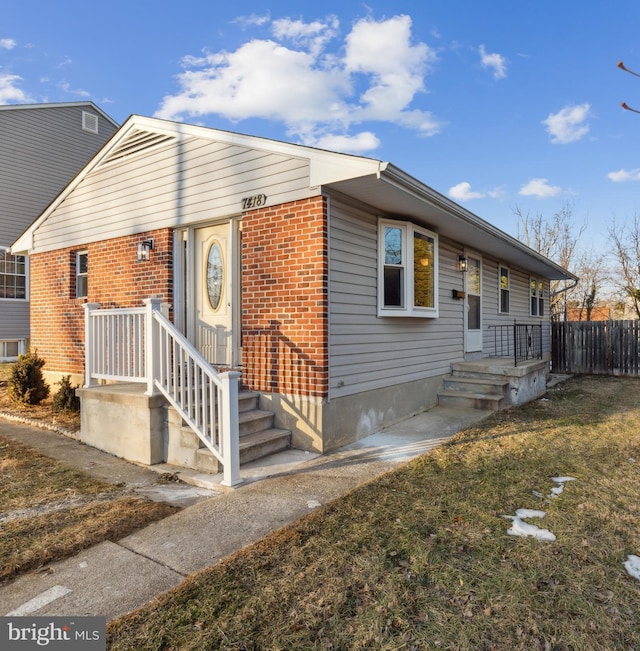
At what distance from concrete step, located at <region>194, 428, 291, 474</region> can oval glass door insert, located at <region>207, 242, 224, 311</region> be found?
205cm

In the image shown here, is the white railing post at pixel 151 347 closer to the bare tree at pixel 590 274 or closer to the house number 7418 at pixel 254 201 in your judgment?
the house number 7418 at pixel 254 201

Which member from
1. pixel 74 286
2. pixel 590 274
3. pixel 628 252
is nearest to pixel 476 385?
pixel 74 286

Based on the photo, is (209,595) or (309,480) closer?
(209,595)

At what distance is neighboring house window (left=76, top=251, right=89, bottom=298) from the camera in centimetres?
771

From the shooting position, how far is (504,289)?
10.4 metres

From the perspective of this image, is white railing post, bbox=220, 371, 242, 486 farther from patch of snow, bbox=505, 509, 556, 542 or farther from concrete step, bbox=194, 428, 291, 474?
patch of snow, bbox=505, 509, 556, 542

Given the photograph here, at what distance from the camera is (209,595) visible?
2230 mm

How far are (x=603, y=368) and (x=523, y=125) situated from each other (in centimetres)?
765

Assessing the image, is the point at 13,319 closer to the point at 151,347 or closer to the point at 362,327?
the point at 151,347

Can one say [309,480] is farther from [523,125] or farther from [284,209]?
[523,125]

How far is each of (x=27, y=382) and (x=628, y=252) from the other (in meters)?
24.1

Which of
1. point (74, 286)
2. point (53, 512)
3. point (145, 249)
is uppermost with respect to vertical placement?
point (145, 249)

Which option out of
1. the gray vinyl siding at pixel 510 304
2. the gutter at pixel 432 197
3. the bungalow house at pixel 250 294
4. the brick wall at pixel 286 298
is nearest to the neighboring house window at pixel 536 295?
the gray vinyl siding at pixel 510 304

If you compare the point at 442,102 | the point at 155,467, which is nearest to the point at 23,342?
the point at 155,467
